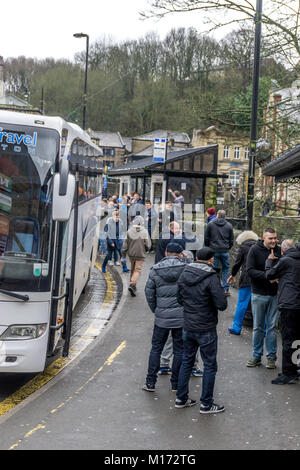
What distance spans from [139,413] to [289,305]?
2406mm

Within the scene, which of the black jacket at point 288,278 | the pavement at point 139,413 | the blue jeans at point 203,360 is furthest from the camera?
the black jacket at point 288,278

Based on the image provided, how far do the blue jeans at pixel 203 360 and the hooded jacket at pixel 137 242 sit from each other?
6.66 meters

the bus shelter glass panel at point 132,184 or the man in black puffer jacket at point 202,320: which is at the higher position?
the bus shelter glass panel at point 132,184

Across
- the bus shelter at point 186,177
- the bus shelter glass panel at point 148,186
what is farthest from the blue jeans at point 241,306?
the bus shelter glass panel at point 148,186

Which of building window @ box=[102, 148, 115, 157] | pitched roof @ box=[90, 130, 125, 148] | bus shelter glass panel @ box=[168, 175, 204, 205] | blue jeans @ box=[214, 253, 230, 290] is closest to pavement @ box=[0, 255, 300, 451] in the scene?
blue jeans @ box=[214, 253, 230, 290]

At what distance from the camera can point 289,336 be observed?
25.4 feet

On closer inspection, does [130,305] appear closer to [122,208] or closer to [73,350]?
[73,350]

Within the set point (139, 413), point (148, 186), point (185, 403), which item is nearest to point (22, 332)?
point (139, 413)

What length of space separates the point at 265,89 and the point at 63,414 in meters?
17.0

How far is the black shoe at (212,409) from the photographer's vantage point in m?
6.73

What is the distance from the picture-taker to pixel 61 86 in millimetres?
63438

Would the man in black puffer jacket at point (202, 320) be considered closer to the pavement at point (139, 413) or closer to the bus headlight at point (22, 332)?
the pavement at point (139, 413)

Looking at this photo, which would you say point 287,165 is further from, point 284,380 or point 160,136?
point 160,136

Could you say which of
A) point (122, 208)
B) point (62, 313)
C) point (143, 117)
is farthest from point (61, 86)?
point (62, 313)
